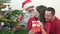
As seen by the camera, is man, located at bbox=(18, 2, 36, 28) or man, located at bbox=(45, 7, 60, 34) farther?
man, located at bbox=(18, 2, 36, 28)

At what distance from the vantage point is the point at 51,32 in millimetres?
1562

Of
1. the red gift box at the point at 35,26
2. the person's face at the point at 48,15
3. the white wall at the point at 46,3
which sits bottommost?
the red gift box at the point at 35,26

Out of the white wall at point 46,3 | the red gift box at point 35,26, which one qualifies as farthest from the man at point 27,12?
the red gift box at point 35,26

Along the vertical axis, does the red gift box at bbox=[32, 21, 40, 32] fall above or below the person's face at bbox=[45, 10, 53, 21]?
below

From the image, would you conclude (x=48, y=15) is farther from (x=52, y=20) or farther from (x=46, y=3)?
(x=46, y=3)

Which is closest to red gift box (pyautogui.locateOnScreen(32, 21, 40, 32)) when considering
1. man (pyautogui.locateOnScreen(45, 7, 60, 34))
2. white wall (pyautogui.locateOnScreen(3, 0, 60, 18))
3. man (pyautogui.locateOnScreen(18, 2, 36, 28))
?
man (pyautogui.locateOnScreen(45, 7, 60, 34))

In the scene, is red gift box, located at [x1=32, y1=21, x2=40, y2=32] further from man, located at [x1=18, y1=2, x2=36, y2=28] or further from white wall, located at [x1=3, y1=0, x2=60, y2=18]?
white wall, located at [x1=3, y1=0, x2=60, y2=18]

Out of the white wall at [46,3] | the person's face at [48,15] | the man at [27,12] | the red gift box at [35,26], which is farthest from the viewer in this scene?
the white wall at [46,3]

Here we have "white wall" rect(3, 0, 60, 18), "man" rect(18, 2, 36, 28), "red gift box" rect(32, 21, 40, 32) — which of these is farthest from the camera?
"white wall" rect(3, 0, 60, 18)

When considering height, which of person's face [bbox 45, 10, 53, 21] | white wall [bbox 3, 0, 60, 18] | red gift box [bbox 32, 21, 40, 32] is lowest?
red gift box [bbox 32, 21, 40, 32]

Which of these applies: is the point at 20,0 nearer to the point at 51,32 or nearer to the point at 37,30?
the point at 51,32

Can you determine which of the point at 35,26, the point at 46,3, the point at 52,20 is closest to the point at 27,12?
the point at 46,3

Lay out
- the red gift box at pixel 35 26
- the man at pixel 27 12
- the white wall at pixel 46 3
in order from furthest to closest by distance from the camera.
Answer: the white wall at pixel 46 3 < the man at pixel 27 12 < the red gift box at pixel 35 26

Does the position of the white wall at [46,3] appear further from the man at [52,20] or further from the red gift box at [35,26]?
the red gift box at [35,26]
